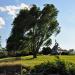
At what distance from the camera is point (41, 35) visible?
60938 mm

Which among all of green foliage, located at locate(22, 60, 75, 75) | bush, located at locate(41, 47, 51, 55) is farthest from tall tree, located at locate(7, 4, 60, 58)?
green foliage, located at locate(22, 60, 75, 75)

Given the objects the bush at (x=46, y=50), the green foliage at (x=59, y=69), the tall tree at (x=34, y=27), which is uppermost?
the tall tree at (x=34, y=27)

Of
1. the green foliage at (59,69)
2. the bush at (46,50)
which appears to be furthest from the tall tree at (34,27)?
the green foliage at (59,69)

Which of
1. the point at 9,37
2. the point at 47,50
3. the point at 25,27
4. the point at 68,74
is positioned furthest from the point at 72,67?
the point at 47,50

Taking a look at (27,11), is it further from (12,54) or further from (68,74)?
(68,74)

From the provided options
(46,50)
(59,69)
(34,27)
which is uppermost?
(34,27)

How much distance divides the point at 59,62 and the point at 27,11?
39.0 m

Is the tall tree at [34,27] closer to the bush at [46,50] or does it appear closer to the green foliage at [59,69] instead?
the bush at [46,50]

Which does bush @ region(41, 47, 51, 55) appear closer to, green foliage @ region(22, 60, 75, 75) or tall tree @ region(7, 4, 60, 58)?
tall tree @ region(7, 4, 60, 58)

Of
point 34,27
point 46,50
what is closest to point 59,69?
point 34,27

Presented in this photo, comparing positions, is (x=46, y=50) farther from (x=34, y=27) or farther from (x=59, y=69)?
(x=59, y=69)

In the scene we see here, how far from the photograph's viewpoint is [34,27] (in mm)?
60062

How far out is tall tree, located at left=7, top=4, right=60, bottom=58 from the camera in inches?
2343

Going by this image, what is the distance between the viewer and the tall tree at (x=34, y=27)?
5950 cm
